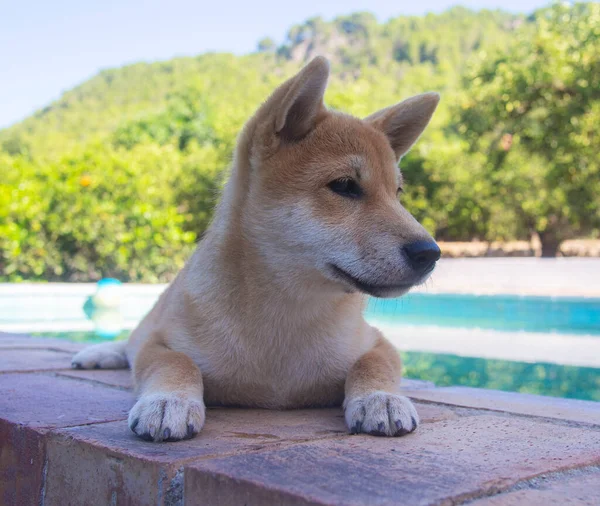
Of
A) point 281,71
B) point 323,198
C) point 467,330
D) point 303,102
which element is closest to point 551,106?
point 467,330

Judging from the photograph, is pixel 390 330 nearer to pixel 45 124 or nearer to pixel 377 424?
pixel 377 424

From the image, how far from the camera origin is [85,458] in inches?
73.4

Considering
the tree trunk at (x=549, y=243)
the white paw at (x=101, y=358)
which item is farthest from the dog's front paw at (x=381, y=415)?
the tree trunk at (x=549, y=243)

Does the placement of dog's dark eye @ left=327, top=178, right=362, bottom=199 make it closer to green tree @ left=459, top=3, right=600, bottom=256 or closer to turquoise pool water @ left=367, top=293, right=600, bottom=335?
turquoise pool water @ left=367, top=293, right=600, bottom=335

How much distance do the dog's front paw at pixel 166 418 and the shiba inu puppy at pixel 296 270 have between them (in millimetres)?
107

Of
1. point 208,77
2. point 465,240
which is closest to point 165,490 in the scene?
point 465,240

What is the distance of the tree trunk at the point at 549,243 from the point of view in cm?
2022

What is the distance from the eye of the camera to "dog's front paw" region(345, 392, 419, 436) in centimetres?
208

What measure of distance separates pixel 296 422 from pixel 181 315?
0.68 meters

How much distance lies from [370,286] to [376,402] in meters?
0.39

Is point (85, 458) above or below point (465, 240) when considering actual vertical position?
below

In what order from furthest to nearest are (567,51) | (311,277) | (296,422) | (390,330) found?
(567,51) → (390,330) → (311,277) → (296,422)

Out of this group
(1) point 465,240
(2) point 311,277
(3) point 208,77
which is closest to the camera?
(2) point 311,277

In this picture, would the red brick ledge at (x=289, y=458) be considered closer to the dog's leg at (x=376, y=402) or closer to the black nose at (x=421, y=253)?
the dog's leg at (x=376, y=402)
